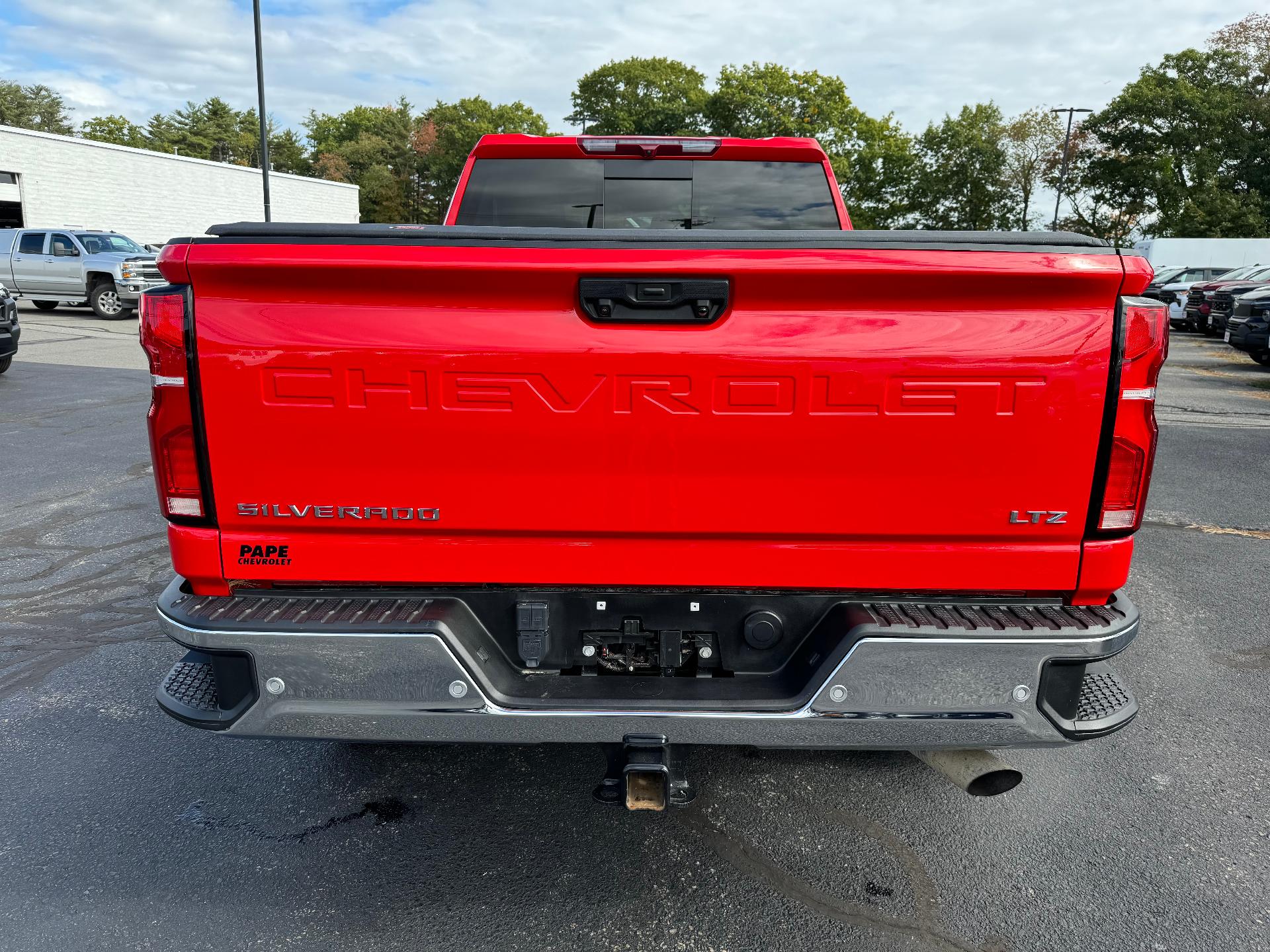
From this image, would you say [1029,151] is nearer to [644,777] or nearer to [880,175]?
[880,175]

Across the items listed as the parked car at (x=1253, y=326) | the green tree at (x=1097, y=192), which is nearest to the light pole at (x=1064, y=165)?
the green tree at (x=1097, y=192)

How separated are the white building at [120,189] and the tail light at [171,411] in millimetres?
32814

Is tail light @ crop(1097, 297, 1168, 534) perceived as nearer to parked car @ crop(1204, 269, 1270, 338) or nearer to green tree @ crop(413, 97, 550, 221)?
parked car @ crop(1204, 269, 1270, 338)

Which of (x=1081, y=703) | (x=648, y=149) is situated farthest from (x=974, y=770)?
(x=648, y=149)

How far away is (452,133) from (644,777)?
88943 mm

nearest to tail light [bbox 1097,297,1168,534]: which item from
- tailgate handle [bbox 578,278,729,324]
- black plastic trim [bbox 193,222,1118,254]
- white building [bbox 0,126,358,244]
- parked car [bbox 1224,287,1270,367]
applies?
black plastic trim [bbox 193,222,1118,254]

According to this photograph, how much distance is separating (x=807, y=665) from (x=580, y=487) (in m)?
0.75

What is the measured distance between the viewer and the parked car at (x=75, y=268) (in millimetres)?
19688

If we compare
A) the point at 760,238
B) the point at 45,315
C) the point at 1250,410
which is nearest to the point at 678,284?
the point at 760,238

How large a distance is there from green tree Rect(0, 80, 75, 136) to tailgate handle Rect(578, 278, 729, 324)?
93669 millimetres

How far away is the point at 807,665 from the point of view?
2.31m

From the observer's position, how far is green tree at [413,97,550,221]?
269 ft

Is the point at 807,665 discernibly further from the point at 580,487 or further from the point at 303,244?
the point at 303,244

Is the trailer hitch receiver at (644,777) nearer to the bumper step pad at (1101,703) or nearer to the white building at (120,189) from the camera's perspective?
the bumper step pad at (1101,703)
